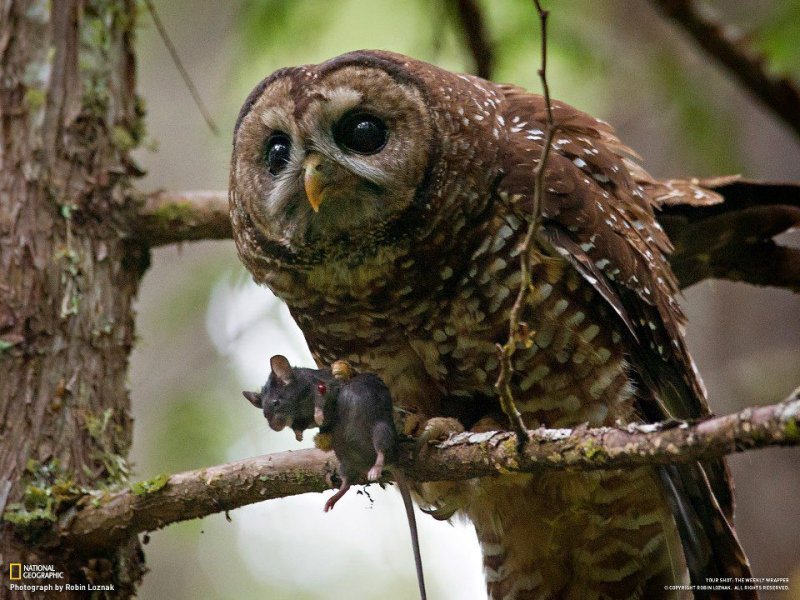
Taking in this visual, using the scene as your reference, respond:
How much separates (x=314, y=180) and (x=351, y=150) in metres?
0.24

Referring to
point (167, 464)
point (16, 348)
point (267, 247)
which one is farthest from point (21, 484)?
point (167, 464)

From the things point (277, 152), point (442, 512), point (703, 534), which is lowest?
point (703, 534)

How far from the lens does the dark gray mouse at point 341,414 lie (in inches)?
120

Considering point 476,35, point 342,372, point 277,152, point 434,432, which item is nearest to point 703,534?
point 434,432

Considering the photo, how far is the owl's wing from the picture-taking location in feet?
11.8

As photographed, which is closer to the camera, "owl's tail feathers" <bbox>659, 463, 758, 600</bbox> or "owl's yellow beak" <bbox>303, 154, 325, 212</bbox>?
"owl's yellow beak" <bbox>303, 154, 325, 212</bbox>

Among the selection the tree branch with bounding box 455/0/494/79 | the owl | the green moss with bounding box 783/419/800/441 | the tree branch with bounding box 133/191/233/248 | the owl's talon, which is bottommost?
the green moss with bounding box 783/419/800/441

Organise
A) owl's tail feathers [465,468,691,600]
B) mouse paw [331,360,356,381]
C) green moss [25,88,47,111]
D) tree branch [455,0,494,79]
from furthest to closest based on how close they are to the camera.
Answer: tree branch [455,0,494,79]
green moss [25,88,47,111]
owl's tail feathers [465,468,691,600]
mouse paw [331,360,356,381]

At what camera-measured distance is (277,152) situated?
12.6ft

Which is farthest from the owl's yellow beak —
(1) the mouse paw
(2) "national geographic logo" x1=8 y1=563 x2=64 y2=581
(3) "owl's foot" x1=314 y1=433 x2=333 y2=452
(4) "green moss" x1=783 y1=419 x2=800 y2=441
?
(4) "green moss" x1=783 y1=419 x2=800 y2=441

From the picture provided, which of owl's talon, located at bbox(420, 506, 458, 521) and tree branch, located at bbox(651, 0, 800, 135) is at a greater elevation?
tree branch, located at bbox(651, 0, 800, 135)

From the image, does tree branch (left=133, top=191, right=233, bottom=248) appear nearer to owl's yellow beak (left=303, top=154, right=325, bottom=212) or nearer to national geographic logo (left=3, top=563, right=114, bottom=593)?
owl's yellow beak (left=303, top=154, right=325, bottom=212)

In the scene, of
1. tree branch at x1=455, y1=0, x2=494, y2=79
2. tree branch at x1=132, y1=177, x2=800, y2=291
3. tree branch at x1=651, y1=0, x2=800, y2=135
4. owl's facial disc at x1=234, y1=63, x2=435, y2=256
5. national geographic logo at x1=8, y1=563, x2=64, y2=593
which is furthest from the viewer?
tree branch at x1=455, y1=0, x2=494, y2=79

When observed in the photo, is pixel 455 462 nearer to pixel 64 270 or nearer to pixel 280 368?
pixel 280 368
